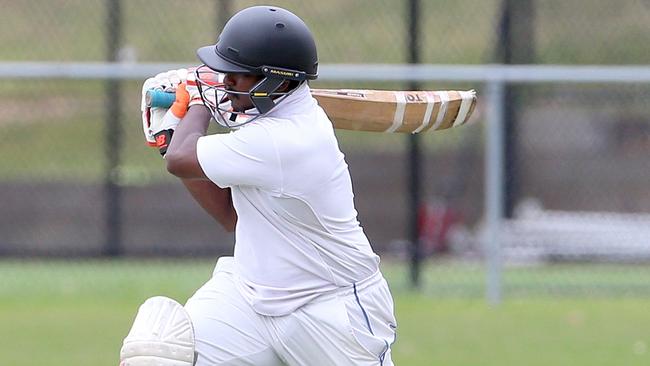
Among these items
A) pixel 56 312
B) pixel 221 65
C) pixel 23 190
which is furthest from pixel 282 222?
pixel 23 190

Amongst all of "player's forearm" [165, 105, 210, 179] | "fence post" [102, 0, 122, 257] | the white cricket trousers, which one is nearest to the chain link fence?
"fence post" [102, 0, 122, 257]

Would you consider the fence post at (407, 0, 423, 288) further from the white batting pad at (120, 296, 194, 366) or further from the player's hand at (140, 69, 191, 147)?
the white batting pad at (120, 296, 194, 366)

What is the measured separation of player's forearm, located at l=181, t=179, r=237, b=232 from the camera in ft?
19.0

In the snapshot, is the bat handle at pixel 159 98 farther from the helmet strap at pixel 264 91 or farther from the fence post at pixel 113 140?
the fence post at pixel 113 140

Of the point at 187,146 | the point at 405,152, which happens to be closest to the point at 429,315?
the point at 405,152

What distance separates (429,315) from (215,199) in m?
Result: 4.91

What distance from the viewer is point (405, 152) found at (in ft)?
40.9

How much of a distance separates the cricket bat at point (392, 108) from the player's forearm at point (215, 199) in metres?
0.54

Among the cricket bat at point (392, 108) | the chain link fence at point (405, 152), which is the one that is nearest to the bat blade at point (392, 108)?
the cricket bat at point (392, 108)

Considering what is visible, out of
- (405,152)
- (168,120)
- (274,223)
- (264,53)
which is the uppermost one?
(264,53)

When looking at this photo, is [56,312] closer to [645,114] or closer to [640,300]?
[640,300]

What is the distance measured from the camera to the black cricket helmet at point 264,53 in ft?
16.8

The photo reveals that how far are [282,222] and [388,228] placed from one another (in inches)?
291

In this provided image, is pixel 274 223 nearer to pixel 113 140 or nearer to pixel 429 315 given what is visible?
pixel 429 315
